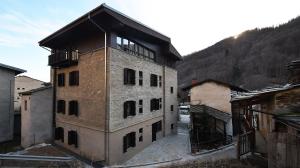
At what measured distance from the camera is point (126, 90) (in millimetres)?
16000

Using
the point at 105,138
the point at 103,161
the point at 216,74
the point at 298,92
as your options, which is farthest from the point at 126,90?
the point at 216,74

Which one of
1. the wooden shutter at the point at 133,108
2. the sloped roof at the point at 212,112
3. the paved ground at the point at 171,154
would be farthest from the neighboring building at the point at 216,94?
the wooden shutter at the point at 133,108

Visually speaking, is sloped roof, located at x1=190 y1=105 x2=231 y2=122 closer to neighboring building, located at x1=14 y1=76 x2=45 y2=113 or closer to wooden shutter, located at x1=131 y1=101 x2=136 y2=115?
wooden shutter, located at x1=131 y1=101 x2=136 y2=115

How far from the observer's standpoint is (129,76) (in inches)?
650

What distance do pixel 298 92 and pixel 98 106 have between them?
12.2 metres

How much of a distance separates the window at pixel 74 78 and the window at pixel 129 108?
4.97m

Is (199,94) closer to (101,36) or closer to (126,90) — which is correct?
(126,90)

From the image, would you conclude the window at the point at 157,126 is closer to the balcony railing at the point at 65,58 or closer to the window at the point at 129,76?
the window at the point at 129,76

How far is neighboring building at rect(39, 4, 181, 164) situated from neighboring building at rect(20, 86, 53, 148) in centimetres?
77

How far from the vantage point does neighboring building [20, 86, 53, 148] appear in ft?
58.7

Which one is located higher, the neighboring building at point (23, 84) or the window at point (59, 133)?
the neighboring building at point (23, 84)

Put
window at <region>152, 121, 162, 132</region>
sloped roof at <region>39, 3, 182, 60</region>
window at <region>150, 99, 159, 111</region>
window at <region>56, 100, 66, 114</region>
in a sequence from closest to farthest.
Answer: sloped roof at <region>39, 3, 182, 60</region>
window at <region>56, 100, 66, 114</region>
window at <region>150, 99, 159, 111</region>
window at <region>152, 121, 162, 132</region>

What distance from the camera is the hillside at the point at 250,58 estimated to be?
64.0 metres

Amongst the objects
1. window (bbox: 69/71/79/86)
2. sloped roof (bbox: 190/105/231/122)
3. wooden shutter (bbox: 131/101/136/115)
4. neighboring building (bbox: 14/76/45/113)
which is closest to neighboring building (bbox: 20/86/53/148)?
window (bbox: 69/71/79/86)
